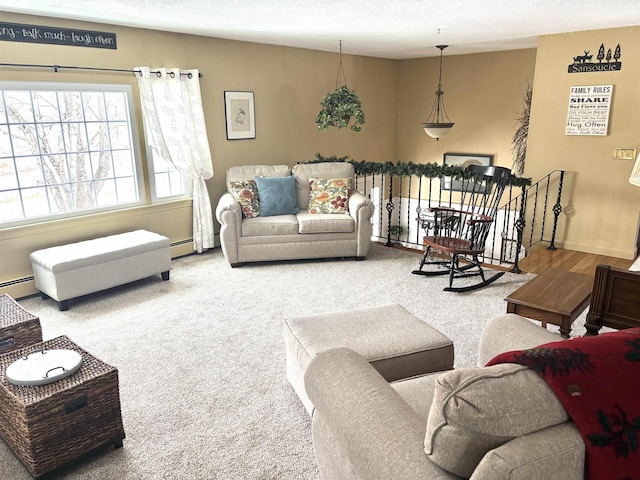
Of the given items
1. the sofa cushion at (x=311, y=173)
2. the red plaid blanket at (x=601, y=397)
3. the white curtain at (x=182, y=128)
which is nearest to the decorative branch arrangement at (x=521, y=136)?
the sofa cushion at (x=311, y=173)

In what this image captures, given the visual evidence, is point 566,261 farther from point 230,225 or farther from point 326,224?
point 230,225

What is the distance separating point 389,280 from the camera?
4.70 m

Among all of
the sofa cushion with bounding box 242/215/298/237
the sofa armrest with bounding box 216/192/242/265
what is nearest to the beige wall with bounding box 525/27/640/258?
the sofa cushion with bounding box 242/215/298/237

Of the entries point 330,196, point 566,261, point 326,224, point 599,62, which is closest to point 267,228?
point 326,224

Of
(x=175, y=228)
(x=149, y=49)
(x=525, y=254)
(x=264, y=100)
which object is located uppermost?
(x=149, y=49)

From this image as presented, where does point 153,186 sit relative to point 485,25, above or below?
below

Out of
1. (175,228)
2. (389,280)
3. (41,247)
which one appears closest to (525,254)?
(389,280)

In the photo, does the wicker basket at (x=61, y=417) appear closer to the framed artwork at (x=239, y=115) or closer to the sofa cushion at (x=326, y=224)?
the sofa cushion at (x=326, y=224)

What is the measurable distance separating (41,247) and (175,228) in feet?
4.69

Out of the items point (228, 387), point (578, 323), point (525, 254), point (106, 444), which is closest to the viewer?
point (106, 444)

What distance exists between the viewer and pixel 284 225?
5.09m

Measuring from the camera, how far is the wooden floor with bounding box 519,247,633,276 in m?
5.06

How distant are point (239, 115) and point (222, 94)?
33 cm

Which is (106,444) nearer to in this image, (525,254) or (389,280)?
(389,280)
